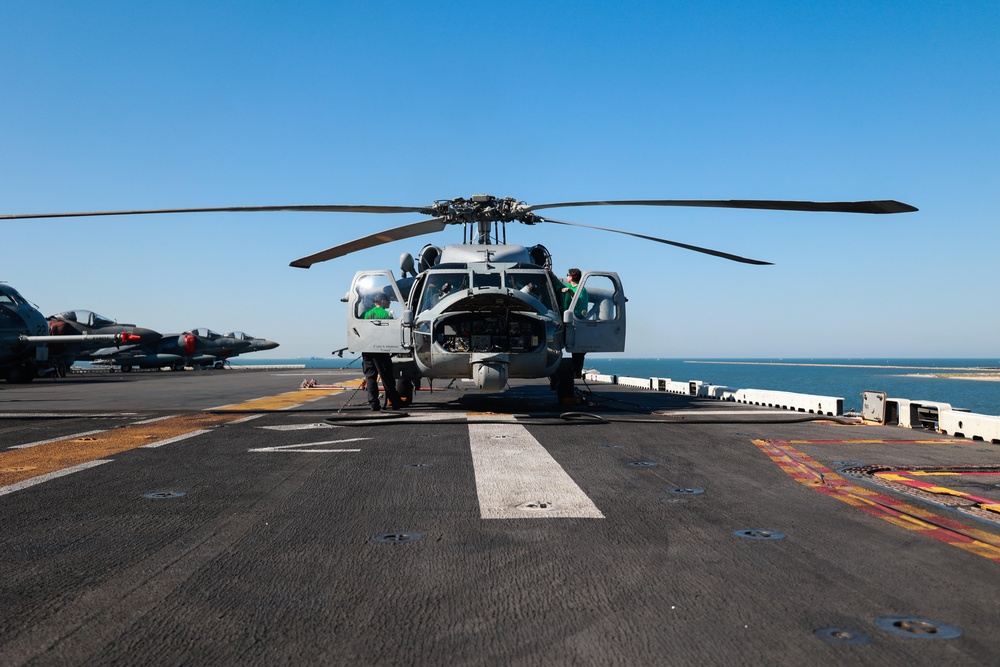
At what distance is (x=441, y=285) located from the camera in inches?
613

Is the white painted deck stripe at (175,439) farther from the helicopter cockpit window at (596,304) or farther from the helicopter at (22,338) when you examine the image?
the helicopter at (22,338)

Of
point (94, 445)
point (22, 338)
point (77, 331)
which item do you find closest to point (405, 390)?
point (94, 445)

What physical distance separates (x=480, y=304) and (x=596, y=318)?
3.15 metres

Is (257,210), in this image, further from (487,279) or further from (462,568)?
(462,568)

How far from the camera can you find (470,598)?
3.93m

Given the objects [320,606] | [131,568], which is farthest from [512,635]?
[131,568]

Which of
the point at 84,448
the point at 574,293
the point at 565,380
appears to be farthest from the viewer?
the point at 565,380

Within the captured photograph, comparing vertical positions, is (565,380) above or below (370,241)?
below

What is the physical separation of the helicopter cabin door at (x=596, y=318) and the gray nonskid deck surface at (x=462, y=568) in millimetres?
6900

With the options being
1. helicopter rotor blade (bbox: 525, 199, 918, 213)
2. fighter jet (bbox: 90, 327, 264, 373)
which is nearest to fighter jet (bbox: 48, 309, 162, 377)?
fighter jet (bbox: 90, 327, 264, 373)

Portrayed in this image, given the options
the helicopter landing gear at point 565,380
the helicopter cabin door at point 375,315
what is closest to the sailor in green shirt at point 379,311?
the helicopter cabin door at point 375,315

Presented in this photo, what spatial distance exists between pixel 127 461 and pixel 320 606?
6.09m

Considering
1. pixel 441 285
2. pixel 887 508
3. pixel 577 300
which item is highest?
pixel 441 285

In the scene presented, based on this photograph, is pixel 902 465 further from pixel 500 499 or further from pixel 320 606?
pixel 320 606
